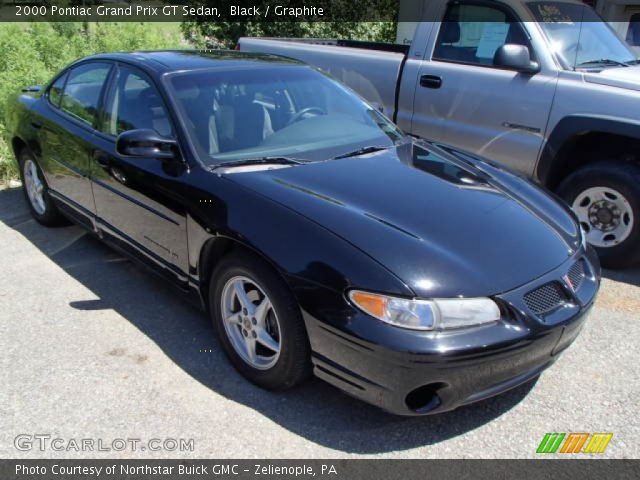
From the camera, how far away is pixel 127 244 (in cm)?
368

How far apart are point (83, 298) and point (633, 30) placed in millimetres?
8286

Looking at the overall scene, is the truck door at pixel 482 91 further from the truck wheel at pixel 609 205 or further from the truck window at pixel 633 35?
Answer: the truck window at pixel 633 35

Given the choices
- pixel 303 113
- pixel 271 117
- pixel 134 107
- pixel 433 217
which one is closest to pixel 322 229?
pixel 433 217

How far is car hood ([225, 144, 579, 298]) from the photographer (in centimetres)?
237

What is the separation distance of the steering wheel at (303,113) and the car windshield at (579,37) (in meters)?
2.17

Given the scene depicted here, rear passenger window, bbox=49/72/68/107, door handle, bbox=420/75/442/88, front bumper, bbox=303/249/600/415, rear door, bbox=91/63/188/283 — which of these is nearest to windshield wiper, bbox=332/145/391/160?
rear door, bbox=91/63/188/283

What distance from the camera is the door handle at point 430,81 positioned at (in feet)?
16.6

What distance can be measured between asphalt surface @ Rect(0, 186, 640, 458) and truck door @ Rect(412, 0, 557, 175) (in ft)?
5.21

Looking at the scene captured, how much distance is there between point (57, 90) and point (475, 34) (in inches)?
140

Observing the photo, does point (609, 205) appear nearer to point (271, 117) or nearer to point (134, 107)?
point (271, 117)

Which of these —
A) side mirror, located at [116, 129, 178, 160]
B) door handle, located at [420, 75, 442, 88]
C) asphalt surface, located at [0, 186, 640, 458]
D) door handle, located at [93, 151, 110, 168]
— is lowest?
asphalt surface, located at [0, 186, 640, 458]

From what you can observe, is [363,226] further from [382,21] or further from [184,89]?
[382,21]

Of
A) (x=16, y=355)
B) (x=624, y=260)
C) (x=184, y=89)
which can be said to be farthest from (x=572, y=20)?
(x=16, y=355)

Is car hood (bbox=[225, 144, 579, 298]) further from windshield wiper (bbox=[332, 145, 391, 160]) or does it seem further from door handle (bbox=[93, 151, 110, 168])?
door handle (bbox=[93, 151, 110, 168])
